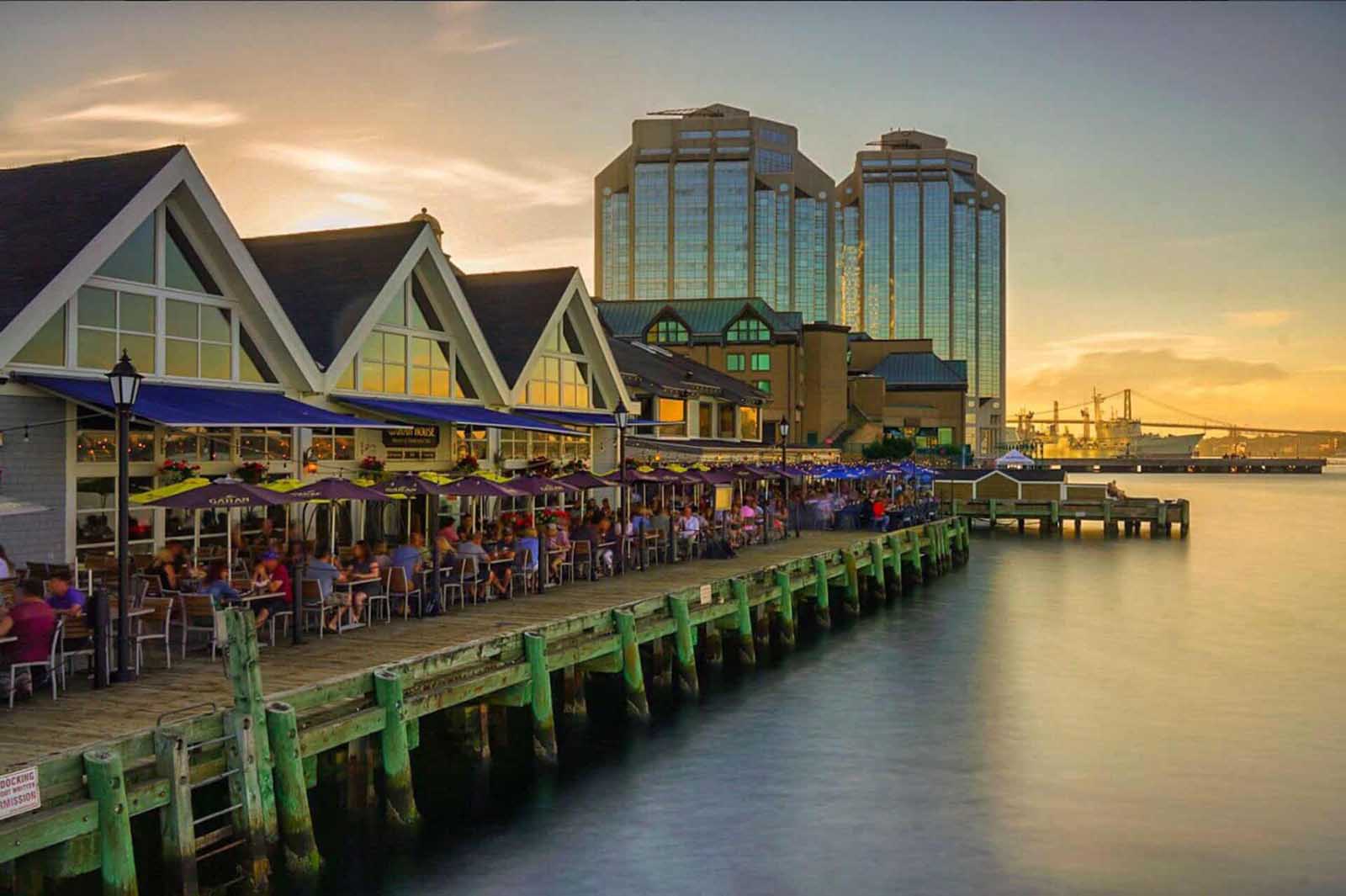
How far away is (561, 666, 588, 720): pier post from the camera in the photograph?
21469 millimetres

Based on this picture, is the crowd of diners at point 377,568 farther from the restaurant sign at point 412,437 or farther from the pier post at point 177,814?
the pier post at point 177,814

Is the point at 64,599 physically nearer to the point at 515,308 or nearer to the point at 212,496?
the point at 212,496

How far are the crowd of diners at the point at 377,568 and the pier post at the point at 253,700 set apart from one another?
8.35ft

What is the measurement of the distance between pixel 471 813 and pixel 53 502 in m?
7.90

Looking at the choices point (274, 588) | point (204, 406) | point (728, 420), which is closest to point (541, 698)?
point (274, 588)

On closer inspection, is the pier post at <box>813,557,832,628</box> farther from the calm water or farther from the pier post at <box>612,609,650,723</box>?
the pier post at <box>612,609,650,723</box>

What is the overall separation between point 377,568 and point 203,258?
22.6ft

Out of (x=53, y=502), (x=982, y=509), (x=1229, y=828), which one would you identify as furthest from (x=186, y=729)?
(x=982, y=509)

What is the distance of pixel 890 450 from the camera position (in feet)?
307

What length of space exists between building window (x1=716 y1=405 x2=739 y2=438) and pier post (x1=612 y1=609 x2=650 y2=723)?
38156 millimetres

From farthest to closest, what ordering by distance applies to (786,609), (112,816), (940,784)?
(786,609)
(940,784)
(112,816)

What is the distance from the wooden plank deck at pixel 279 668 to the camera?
11906 millimetres

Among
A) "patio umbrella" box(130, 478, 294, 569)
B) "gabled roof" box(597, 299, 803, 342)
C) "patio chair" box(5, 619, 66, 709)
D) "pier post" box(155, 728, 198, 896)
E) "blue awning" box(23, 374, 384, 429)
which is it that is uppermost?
"gabled roof" box(597, 299, 803, 342)

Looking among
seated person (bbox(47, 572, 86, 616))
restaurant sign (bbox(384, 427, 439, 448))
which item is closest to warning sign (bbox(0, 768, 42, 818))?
seated person (bbox(47, 572, 86, 616))
